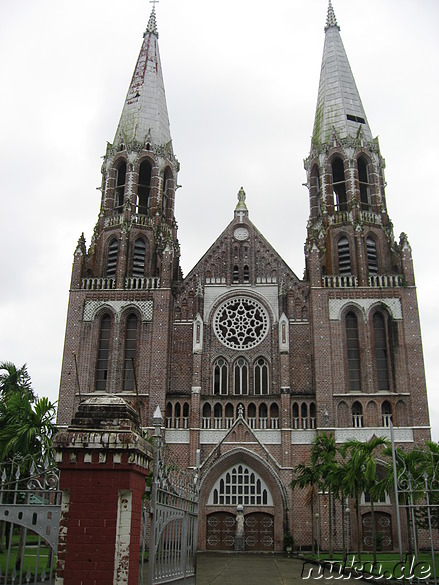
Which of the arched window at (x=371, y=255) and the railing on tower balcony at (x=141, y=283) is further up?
the arched window at (x=371, y=255)

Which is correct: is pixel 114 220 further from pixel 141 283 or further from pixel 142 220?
pixel 141 283

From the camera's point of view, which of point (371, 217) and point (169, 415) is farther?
point (371, 217)

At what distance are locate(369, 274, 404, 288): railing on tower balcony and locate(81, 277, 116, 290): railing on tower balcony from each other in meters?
16.6

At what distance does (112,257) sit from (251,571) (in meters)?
24.3

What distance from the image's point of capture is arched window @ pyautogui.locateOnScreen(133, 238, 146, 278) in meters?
40.9

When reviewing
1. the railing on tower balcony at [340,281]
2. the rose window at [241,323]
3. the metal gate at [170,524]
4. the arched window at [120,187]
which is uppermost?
the arched window at [120,187]

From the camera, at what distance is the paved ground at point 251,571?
18509 mm

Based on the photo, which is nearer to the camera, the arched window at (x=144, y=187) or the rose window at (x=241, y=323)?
the rose window at (x=241, y=323)

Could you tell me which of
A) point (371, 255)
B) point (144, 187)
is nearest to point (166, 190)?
point (144, 187)

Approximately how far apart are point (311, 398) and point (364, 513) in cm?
694

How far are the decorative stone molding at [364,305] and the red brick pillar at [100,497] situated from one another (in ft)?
103

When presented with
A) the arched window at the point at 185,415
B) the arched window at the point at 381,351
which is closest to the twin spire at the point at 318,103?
the arched window at the point at 381,351

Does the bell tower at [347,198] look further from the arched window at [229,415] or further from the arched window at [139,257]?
the arched window at [139,257]

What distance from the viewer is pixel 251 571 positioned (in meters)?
22.5
